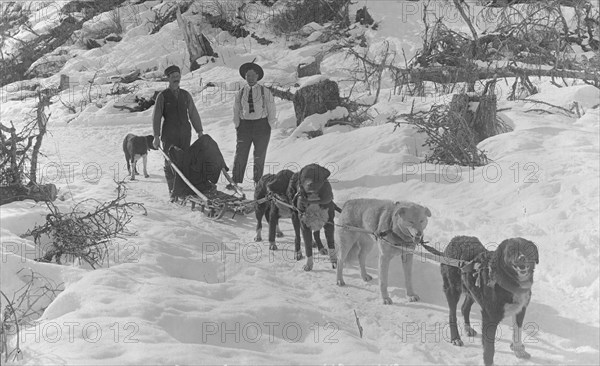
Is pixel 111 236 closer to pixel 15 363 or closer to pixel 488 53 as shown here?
pixel 15 363

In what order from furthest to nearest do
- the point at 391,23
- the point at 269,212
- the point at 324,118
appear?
the point at 391,23 → the point at 324,118 → the point at 269,212

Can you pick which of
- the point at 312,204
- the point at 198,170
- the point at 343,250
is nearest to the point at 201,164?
the point at 198,170

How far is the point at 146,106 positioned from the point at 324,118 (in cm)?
615

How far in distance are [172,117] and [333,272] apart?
373 centimetres

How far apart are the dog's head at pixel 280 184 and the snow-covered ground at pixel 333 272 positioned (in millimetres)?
617

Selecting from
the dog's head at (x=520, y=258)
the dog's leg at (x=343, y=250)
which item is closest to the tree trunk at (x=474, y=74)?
the dog's leg at (x=343, y=250)

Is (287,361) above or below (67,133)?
below

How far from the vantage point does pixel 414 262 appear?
5418 mm

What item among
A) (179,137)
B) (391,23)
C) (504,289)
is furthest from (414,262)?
(391,23)

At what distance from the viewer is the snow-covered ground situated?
377 cm

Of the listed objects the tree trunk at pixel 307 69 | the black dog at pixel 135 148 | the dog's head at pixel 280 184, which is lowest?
the dog's head at pixel 280 184

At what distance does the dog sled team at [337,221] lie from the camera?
357 cm

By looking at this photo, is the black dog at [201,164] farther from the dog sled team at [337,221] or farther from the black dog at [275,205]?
the black dog at [275,205]

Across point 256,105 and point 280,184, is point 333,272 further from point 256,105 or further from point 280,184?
Result: point 256,105
